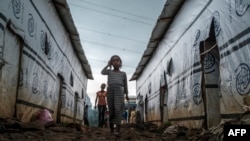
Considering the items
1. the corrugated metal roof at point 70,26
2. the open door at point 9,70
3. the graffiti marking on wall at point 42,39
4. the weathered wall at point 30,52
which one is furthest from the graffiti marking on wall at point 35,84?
the corrugated metal roof at point 70,26

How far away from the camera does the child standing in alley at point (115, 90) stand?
19.6 ft

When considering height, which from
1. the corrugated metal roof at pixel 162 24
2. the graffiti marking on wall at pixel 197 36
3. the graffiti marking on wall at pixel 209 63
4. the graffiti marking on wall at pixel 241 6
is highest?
the corrugated metal roof at pixel 162 24

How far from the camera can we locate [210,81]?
6.54 metres

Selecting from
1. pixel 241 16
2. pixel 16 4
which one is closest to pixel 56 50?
pixel 16 4

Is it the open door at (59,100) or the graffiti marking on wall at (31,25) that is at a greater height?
the graffiti marking on wall at (31,25)

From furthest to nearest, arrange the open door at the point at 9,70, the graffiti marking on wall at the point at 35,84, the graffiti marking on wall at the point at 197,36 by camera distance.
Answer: the graffiti marking on wall at the point at 35,84
the graffiti marking on wall at the point at 197,36
the open door at the point at 9,70

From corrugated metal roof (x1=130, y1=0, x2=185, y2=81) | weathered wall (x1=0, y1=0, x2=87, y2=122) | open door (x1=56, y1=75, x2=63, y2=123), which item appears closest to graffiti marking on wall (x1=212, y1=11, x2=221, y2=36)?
corrugated metal roof (x1=130, y1=0, x2=185, y2=81)

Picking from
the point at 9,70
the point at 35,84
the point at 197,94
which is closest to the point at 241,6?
the point at 197,94

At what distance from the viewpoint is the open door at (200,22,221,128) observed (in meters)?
6.39

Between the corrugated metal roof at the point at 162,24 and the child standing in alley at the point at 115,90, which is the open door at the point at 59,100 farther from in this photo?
the child standing in alley at the point at 115,90

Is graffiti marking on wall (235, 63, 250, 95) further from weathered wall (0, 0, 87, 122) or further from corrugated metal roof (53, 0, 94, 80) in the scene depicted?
corrugated metal roof (53, 0, 94, 80)

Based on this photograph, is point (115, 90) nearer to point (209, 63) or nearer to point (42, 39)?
point (209, 63)

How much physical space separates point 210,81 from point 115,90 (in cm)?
222

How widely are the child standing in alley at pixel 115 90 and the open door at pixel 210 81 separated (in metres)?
1.94
